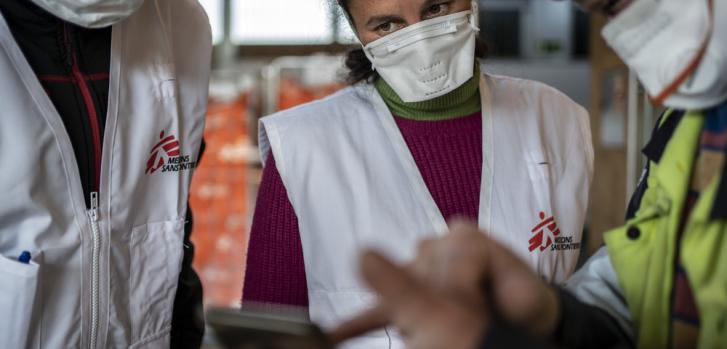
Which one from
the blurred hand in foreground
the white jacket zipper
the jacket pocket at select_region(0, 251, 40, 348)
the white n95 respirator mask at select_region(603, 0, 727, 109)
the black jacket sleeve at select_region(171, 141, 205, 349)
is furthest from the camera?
the black jacket sleeve at select_region(171, 141, 205, 349)

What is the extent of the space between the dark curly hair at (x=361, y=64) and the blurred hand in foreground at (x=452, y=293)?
1.08 metres

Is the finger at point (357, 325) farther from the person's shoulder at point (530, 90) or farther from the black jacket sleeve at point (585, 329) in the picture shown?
the person's shoulder at point (530, 90)

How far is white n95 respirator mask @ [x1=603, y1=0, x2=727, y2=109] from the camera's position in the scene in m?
0.83

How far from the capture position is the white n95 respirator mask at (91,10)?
1.40 meters

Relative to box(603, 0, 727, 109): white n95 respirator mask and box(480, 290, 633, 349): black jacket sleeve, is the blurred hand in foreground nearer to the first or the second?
box(480, 290, 633, 349): black jacket sleeve

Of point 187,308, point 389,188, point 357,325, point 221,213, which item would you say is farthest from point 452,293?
point 221,213

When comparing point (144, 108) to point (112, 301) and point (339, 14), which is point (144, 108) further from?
point (339, 14)

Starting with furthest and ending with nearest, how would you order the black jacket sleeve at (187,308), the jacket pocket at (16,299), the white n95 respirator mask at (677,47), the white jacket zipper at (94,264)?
the black jacket sleeve at (187,308) → the white jacket zipper at (94,264) → the jacket pocket at (16,299) → the white n95 respirator mask at (677,47)

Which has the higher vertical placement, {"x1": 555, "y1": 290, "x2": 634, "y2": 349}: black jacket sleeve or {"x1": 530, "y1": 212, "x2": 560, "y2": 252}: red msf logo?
{"x1": 530, "y1": 212, "x2": 560, "y2": 252}: red msf logo

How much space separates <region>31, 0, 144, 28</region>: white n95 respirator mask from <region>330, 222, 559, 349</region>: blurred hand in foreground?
0.97 metres

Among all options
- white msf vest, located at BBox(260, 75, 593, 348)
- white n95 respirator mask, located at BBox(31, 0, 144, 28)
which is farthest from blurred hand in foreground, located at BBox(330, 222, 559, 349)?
white n95 respirator mask, located at BBox(31, 0, 144, 28)

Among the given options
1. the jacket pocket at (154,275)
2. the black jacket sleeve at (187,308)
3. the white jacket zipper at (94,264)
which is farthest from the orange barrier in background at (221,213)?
the white jacket zipper at (94,264)

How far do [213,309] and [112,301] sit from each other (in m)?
0.86

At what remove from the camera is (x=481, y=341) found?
65cm
